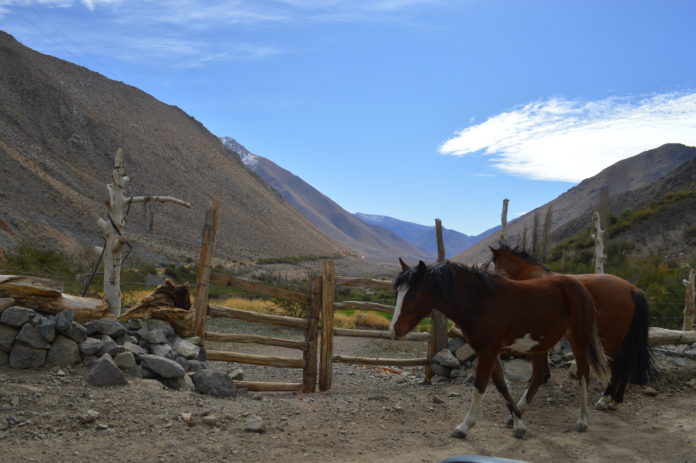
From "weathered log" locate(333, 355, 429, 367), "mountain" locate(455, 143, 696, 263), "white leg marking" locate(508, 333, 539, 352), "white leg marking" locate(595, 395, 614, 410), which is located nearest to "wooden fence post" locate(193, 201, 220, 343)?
"weathered log" locate(333, 355, 429, 367)

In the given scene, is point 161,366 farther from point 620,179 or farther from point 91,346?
point 620,179

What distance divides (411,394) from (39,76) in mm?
64638

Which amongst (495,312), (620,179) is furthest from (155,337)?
(620,179)

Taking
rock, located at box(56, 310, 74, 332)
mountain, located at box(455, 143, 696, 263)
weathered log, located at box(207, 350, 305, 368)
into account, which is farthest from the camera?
mountain, located at box(455, 143, 696, 263)

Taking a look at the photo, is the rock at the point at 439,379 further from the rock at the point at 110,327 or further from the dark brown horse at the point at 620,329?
the rock at the point at 110,327

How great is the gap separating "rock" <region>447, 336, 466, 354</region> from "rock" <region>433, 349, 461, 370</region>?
0.20m

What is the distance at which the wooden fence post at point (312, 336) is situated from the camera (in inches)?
302

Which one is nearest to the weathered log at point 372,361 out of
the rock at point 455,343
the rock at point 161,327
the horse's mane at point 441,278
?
the rock at point 455,343

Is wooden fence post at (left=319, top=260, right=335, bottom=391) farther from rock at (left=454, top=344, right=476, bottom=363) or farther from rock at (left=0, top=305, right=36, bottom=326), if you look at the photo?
rock at (left=0, top=305, right=36, bottom=326)

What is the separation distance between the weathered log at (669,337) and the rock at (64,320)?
782cm

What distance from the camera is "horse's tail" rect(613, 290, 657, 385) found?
21.8 ft

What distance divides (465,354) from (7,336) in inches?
241

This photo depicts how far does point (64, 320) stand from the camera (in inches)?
224

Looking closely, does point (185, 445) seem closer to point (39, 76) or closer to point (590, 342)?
point (590, 342)
